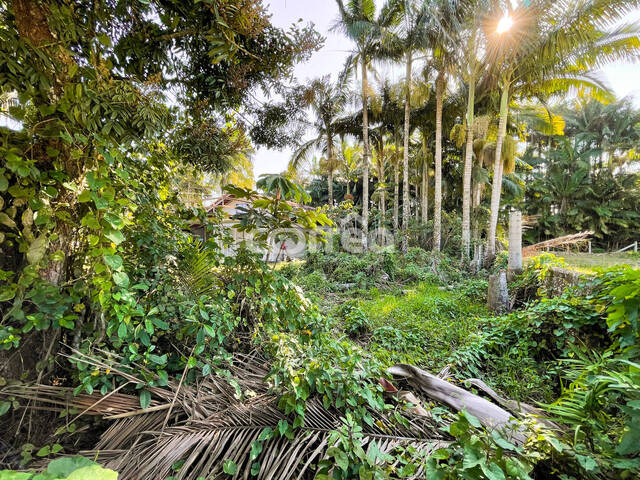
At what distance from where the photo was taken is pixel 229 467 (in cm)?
126

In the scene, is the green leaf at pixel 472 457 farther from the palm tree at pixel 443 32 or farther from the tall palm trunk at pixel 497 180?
the palm tree at pixel 443 32

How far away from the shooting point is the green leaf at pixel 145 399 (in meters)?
1.38

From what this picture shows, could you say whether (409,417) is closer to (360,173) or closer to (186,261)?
(186,261)

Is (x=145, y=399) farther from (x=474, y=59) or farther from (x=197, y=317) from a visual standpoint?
(x=474, y=59)

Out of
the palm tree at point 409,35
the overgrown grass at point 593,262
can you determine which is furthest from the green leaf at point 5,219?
the palm tree at point 409,35

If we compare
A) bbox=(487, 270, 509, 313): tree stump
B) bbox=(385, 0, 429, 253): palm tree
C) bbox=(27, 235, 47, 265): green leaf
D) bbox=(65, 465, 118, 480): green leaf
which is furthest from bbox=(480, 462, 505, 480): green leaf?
bbox=(385, 0, 429, 253): palm tree

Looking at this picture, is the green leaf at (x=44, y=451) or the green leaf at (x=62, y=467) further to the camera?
the green leaf at (x=44, y=451)

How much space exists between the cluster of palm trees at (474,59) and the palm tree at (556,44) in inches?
0.9

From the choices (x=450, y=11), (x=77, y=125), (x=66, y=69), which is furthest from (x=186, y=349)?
(x=450, y=11)

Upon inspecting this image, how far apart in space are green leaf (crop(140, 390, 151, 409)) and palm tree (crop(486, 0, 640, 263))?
9.76 meters

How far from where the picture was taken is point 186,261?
2.08m

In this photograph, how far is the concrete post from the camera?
5.34m

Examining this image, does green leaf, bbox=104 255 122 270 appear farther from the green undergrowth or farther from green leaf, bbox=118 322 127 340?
the green undergrowth

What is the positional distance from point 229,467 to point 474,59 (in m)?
11.4
